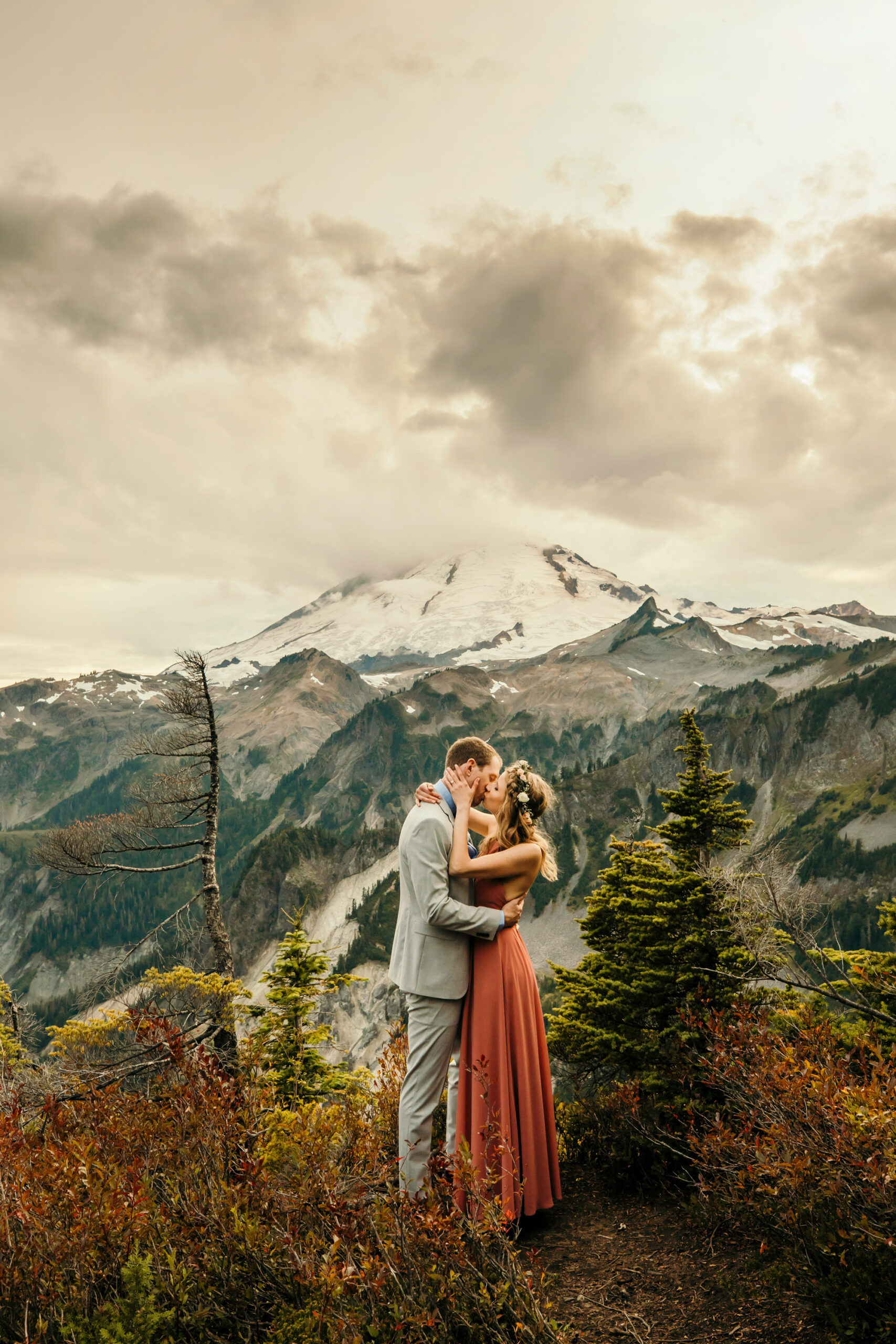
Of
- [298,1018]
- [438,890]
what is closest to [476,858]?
[438,890]

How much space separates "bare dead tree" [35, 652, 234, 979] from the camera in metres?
14.1

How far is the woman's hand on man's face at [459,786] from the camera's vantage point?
5.89 m

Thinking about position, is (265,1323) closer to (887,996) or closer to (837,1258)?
(837,1258)

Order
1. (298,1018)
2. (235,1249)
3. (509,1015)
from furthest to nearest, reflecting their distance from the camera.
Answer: (298,1018), (509,1015), (235,1249)

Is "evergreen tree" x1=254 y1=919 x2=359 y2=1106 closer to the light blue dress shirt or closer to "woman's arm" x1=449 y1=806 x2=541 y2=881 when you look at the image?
the light blue dress shirt

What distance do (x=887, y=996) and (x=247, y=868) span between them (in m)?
182

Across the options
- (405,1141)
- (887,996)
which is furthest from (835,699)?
(405,1141)

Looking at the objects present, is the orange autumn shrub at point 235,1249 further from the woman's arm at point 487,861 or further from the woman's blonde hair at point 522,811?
the woman's blonde hair at point 522,811

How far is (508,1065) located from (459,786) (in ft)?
7.36

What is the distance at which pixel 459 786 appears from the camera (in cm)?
596

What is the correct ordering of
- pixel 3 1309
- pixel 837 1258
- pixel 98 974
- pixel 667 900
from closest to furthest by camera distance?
pixel 3 1309 < pixel 837 1258 < pixel 667 900 < pixel 98 974

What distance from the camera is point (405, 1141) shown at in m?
5.56

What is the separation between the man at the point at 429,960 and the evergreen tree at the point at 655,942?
6.05m

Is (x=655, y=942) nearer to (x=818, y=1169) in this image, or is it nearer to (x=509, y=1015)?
(x=509, y=1015)
